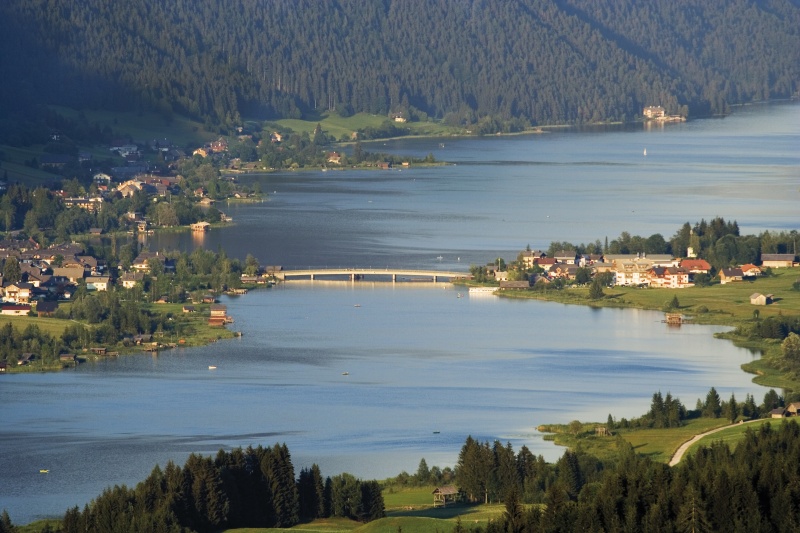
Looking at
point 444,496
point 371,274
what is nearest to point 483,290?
point 371,274

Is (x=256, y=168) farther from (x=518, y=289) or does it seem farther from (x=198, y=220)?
(x=518, y=289)

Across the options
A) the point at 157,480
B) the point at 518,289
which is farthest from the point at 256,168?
the point at 157,480

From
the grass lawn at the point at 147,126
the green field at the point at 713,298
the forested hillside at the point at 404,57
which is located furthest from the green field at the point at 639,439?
the grass lawn at the point at 147,126

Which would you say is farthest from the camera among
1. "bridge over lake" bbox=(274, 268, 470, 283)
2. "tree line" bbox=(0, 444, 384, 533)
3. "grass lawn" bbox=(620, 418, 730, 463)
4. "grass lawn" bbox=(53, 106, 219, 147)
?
"grass lawn" bbox=(53, 106, 219, 147)

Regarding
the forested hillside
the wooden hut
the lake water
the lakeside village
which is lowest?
→ the wooden hut

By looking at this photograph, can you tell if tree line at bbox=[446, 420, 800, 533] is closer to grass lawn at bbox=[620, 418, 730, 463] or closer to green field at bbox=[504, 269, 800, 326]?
grass lawn at bbox=[620, 418, 730, 463]

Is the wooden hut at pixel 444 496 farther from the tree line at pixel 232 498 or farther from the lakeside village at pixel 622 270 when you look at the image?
the lakeside village at pixel 622 270

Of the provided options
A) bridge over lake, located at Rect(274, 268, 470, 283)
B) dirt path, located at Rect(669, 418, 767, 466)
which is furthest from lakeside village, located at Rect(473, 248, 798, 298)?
dirt path, located at Rect(669, 418, 767, 466)
